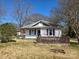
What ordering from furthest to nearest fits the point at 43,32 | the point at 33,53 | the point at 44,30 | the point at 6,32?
the point at 43,32 → the point at 44,30 → the point at 6,32 → the point at 33,53

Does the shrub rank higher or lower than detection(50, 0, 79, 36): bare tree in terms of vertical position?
lower

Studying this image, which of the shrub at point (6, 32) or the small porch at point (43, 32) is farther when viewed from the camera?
the small porch at point (43, 32)

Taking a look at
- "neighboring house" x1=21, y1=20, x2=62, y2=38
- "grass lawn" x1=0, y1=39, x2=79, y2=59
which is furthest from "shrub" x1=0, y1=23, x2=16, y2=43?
"neighboring house" x1=21, y1=20, x2=62, y2=38

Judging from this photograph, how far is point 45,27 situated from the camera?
41938mm

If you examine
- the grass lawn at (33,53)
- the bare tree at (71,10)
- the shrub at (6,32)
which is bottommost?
the grass lawn at (33,53)

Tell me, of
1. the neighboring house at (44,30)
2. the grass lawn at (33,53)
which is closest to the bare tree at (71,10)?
the neighboring house at (44,30)

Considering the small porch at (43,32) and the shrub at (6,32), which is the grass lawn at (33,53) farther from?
the small porch at (43,32)

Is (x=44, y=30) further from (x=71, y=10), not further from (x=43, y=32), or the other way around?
(x=71, y=10)

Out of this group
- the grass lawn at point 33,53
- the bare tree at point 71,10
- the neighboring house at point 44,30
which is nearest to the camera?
the grass lawn at point 33,53

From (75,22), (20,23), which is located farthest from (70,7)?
(20,23)

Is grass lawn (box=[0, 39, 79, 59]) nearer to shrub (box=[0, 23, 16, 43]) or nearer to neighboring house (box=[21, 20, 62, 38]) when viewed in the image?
shrub (box=[0, 23, 16, 43])

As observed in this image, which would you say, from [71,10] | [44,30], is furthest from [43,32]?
[71,10]

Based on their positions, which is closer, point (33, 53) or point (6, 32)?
point (33, 53)

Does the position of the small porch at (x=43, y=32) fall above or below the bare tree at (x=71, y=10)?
below
